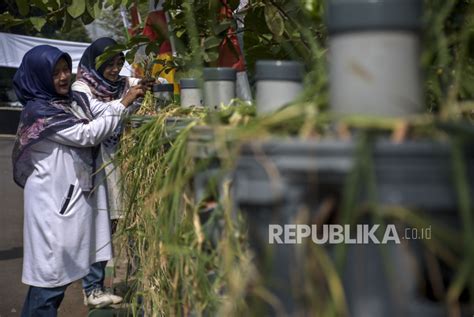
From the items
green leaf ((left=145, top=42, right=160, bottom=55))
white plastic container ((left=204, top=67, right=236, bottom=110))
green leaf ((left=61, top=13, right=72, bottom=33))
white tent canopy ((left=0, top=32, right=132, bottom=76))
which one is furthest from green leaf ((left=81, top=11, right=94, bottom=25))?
white tent canopy ((left=0, top=32, right=132, bottom=76))

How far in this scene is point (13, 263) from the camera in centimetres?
642

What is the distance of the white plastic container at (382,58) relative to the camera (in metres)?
1.25

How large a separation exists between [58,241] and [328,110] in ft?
9.61

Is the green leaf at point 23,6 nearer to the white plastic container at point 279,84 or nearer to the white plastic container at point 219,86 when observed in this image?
the white plastic container at point 219,86

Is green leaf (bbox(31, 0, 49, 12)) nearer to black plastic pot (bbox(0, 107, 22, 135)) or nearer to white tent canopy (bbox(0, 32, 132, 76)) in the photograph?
white tent canopy (bbox(0, 32, 132, 76))

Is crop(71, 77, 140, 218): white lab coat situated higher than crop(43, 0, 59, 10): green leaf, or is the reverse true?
crop(43, 0, 59, 10): green leaf

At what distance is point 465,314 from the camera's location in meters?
1.30

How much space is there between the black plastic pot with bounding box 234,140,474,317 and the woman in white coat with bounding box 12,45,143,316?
280cm

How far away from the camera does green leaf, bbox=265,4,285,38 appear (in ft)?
9.34

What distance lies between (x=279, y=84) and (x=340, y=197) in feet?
1.16

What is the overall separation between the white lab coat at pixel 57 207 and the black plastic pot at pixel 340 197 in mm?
2800

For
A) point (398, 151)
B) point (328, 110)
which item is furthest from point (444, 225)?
point (328, 110)

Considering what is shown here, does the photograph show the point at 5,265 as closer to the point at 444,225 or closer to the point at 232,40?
the point at 232,40

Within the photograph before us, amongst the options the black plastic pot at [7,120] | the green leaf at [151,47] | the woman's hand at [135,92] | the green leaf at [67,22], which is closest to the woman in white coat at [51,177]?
the woman's hand at [135,92]
